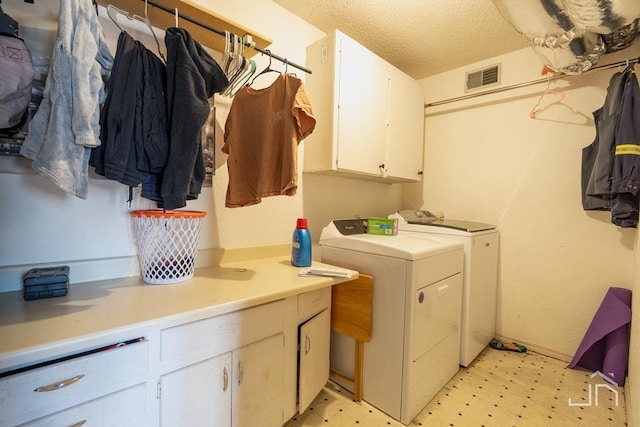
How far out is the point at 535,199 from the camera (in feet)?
7.47

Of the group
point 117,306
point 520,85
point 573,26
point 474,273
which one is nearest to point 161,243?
point 117,306

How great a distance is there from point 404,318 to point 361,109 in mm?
1363

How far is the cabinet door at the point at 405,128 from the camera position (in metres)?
2.28

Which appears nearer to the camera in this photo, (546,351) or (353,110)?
(353,110)

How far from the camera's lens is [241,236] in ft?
5.80

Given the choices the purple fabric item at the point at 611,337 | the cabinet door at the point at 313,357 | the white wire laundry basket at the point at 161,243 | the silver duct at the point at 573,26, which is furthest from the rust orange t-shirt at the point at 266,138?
the purple fabric item at the point at 611,337

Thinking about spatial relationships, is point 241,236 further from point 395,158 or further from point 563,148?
point 563,148

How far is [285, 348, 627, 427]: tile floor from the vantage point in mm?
1550

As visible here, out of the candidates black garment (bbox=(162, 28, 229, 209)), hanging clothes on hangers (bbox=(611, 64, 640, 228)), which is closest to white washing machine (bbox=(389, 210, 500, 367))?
hanging clothes on hangers (bbox=(611, 64, 640, 228))

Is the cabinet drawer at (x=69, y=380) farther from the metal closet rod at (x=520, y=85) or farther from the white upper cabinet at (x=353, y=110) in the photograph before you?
the metal closet rod at (x=520, y=85)

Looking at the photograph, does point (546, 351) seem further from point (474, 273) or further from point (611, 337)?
point (474, 273)

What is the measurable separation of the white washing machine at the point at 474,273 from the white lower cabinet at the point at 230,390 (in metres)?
1.39

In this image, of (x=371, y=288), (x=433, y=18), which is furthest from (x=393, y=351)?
(x=433, y=18)

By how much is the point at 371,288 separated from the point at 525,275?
1540 mm
